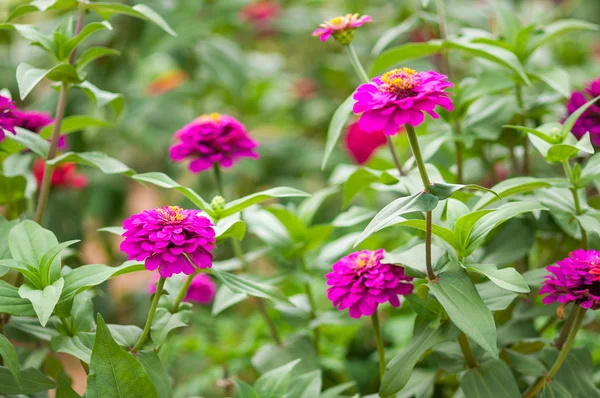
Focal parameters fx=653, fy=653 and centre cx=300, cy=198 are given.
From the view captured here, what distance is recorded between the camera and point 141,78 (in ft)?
6.07

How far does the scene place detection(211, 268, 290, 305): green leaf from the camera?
2.08 ft

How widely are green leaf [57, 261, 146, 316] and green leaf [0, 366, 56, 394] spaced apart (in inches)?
2.6

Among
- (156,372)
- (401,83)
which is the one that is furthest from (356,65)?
(156,372)

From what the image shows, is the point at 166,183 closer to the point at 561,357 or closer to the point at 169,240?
the point at 169,240

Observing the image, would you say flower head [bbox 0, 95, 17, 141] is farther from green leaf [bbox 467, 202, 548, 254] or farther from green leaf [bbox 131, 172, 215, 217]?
green leaf [bbox 467, 202, 548, 254]

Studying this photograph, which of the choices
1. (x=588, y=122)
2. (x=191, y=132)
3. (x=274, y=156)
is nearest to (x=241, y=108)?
(x=274, y=156)

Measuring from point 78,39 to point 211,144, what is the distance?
0.18 meters

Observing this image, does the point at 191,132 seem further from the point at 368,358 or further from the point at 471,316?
the point at 368,358

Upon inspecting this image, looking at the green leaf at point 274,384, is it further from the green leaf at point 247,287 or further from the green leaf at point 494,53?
the green leaf at point 494,53

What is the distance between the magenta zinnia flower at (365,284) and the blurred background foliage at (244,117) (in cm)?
21

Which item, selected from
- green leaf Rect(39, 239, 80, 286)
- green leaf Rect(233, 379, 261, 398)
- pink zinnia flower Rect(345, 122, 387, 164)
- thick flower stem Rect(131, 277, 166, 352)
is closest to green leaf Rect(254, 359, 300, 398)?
green leaf Rect(233, 379, 261, 398)

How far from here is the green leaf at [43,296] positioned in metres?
0.54

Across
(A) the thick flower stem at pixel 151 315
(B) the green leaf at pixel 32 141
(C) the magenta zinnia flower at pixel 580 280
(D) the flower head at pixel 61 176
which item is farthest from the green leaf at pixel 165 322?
(D) the flower head at pixel 61 176

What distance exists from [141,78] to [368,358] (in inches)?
43.8
